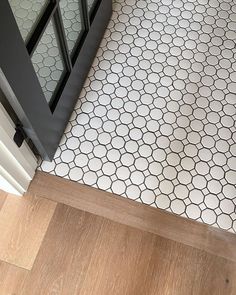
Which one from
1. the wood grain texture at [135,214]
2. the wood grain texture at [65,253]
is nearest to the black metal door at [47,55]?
the wood grain texture at [135,214]

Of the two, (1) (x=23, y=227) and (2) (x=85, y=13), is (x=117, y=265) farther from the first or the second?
(2) (x=85, y=13)

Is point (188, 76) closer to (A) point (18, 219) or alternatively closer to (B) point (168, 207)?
(B) point (168, 207)

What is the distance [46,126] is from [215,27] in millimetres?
903

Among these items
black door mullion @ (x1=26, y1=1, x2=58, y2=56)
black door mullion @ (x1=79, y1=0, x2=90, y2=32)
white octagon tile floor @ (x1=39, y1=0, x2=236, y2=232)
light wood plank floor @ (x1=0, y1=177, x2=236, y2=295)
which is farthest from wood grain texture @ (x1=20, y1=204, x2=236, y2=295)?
black door mullion @ (x1=79, y1=0, x2=90, y2=32)

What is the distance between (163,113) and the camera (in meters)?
1.33

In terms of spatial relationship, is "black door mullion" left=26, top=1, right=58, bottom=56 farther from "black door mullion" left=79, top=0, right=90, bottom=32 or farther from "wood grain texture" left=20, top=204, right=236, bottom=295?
"wood grain texture" left=20, top=204, right=236, bottom=295

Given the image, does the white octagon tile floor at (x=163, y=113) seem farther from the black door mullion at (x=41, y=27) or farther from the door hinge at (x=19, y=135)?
the black door mullion at (x=41, y=27)

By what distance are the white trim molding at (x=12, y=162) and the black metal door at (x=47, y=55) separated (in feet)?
0.13

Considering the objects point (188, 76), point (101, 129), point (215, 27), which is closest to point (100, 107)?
point (101, 129)

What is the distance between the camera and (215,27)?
4.96 ft

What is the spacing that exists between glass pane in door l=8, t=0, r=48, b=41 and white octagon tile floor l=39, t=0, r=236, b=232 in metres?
0.47

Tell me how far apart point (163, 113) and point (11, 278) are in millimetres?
783

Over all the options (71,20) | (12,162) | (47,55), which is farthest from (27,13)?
(12,162)

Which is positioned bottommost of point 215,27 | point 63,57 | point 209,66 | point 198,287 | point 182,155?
point 198,287
